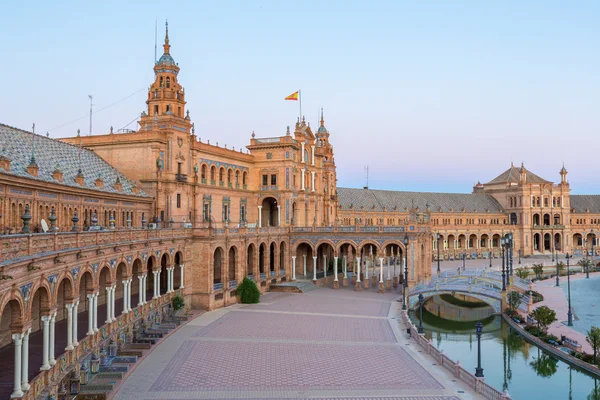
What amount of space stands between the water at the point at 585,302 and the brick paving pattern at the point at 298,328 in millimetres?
17679

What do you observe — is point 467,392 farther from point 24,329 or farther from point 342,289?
point 342,289

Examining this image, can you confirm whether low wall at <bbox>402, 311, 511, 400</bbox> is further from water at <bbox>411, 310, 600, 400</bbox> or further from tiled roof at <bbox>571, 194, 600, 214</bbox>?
tiled roof at <bbox>571, 194, 600, 214</bbox>

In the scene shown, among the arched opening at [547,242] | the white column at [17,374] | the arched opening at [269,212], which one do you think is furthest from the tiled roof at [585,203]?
the white column at [17,374]

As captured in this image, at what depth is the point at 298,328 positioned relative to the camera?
3953cm

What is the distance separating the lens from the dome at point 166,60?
5569 cm

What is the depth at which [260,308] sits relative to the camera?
1886 inches

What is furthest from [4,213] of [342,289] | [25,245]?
[342,289]

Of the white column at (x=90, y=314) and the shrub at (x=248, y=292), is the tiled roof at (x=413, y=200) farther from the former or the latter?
the white column at (x=90, y=314)

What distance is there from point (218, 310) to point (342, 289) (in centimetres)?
1811

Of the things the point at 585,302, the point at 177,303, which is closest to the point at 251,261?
the point at 177,303

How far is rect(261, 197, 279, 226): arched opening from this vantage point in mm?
69312

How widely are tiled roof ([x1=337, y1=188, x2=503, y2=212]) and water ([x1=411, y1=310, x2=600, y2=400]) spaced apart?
52350 mm

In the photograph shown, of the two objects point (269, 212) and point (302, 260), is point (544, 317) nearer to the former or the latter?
point (302, 260)

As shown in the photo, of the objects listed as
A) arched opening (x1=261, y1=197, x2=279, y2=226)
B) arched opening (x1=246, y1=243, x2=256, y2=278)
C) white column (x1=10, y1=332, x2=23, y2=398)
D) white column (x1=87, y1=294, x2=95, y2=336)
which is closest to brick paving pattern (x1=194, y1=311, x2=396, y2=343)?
white column (x1=87, y1=294, x2=95, y2=336)
